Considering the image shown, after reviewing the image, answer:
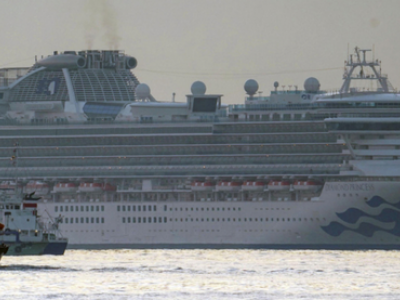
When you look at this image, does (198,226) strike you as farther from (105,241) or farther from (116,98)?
(116,98)

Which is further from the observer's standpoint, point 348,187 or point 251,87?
point 251,87

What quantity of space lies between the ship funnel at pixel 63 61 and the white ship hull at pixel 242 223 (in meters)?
11.4

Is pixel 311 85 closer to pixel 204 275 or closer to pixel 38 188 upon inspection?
pixel 38 188

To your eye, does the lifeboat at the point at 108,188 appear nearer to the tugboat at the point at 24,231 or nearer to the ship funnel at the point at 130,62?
the tugboat at the point at 24,231

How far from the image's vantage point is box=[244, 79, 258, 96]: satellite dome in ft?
349

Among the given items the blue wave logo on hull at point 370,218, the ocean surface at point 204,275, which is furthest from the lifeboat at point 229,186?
the blue wave logo on hull at point 370,218

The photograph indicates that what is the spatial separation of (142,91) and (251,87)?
24.8 feet

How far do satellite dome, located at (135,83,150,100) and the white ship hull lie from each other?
10.2 m

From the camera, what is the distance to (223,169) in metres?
101

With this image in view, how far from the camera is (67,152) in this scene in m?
105

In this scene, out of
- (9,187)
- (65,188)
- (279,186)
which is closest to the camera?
(279,186)

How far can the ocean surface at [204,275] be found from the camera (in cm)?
7406

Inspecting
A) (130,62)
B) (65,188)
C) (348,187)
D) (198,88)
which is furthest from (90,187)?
(348,187)

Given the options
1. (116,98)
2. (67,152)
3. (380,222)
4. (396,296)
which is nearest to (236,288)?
(396,296)
